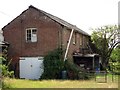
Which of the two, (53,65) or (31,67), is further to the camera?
(31,67)

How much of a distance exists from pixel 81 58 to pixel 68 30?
5.13 m

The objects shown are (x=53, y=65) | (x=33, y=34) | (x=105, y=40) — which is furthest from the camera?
(x=105, y=40)

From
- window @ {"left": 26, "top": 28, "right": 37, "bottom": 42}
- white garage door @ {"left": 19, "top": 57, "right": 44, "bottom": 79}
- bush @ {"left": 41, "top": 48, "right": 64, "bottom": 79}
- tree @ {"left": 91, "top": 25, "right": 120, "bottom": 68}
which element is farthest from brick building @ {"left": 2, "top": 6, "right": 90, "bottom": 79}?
tree @ {"left": 91, "top": 25, "right": 120, "bottom": 68}

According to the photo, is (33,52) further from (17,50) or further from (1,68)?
(1,68)

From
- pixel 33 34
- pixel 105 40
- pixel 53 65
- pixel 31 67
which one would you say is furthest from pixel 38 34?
pixel 105 40

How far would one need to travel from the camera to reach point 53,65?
37.4 meters

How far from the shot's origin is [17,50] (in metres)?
40.5

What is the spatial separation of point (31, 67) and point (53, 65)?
3.34 m

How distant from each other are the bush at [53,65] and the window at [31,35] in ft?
10.2

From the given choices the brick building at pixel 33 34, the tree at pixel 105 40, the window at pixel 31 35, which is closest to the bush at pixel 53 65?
the brick building at pixel 33 34

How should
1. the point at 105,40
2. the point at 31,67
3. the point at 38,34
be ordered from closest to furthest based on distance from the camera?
the point at 31,67
the point at 38,34
the point at 105,40

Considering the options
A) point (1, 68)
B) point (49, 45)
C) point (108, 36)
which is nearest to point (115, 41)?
point (108, 36)

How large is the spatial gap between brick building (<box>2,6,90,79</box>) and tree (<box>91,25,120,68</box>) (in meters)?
17.3

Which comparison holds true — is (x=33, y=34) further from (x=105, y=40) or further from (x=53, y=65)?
(x=105, y=40)
